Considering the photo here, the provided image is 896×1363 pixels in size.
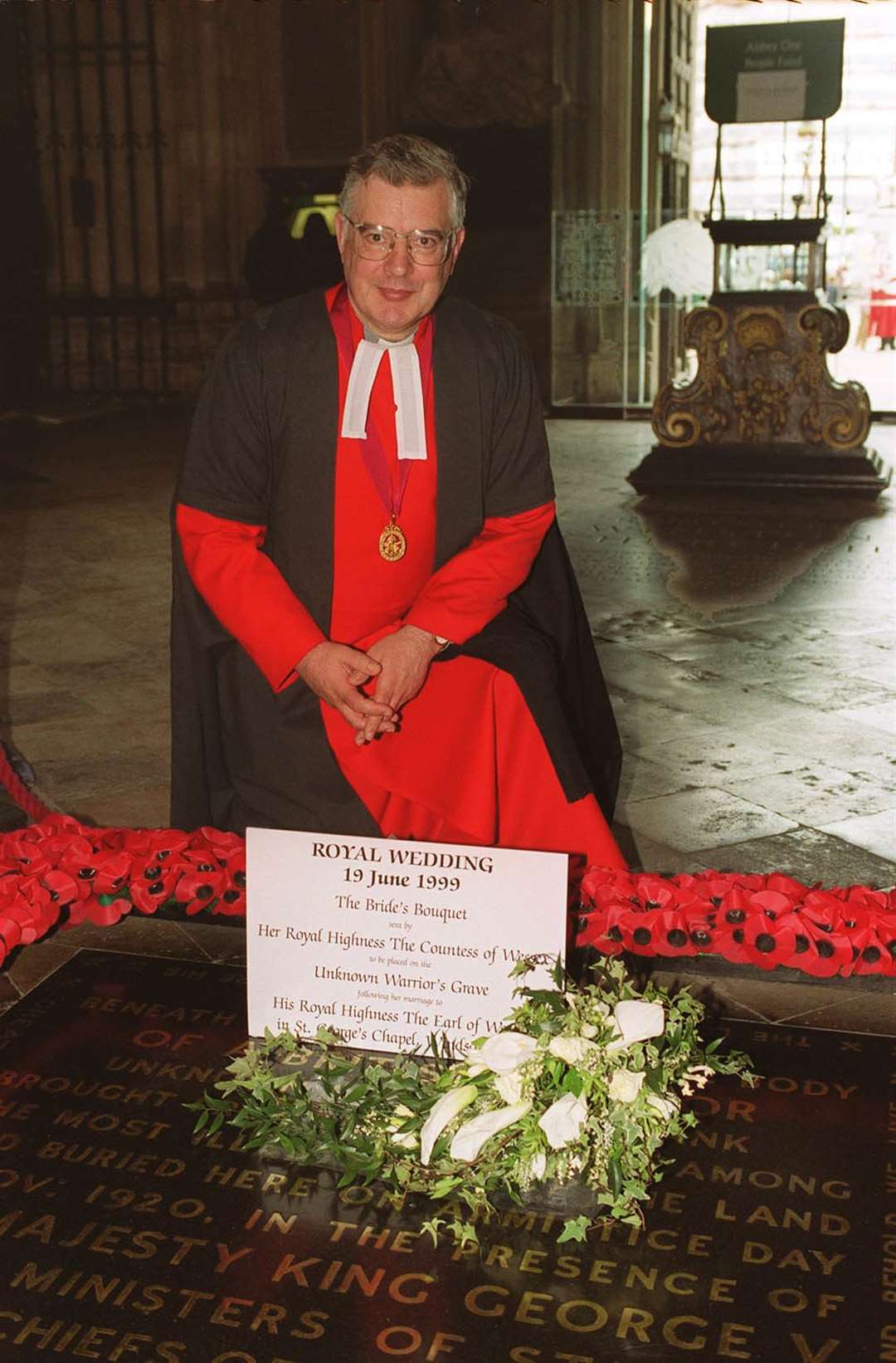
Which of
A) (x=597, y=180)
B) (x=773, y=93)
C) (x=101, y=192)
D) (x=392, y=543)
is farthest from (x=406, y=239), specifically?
(x=101, y=192)

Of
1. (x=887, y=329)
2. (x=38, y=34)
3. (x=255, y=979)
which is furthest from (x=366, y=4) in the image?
(x=255, y=979)

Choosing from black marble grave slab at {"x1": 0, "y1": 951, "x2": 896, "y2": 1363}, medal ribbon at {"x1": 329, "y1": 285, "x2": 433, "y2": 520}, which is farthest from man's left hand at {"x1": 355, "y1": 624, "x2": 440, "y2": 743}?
black marble grave slab at {"x1": 0, "y1": 951, "x2": 896, "y2": 1363}

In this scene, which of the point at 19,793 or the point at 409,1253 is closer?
the point at 409,1253

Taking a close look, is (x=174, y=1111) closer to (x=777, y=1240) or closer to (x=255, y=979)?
(x=255, y=979)

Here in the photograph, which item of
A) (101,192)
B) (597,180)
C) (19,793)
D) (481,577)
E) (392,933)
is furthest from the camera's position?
(101,192)

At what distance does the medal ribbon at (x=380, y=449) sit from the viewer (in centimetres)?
319

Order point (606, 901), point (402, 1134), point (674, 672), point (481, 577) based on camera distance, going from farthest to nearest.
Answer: point (674, 672)
point (481, 577)
point (606, 901)
point (402, 1134)

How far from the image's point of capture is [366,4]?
49.9 ft

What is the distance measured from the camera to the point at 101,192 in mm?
15602

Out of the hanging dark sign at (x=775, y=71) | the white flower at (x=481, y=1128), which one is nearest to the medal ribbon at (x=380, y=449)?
the white flower at (x=481, y=1128)

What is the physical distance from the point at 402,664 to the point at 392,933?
0.89m

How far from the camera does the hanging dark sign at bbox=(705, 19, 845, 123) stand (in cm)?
1040

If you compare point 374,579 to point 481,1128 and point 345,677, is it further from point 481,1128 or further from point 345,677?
point 481,1128

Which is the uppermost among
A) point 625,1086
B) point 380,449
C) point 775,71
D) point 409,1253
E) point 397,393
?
point 775,71
